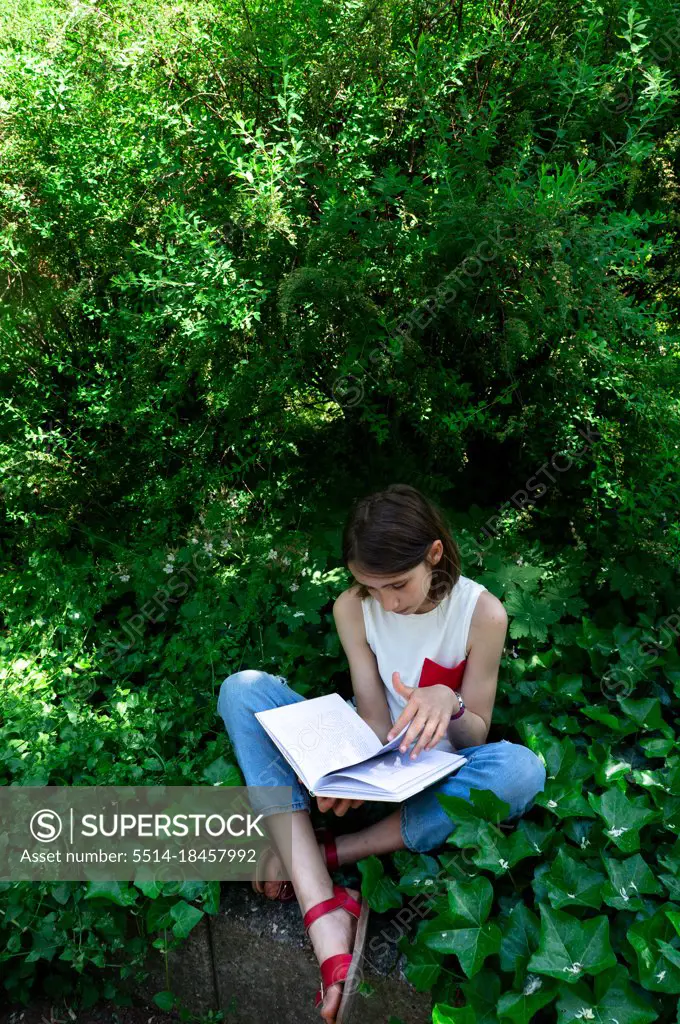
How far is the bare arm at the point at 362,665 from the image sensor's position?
228 centimetres

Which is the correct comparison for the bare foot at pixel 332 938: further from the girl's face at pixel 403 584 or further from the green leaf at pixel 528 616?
the green leaf at pixel 528 616

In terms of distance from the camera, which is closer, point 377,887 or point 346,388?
point 377,887

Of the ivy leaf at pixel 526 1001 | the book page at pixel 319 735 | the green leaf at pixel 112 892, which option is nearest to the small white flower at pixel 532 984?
the ivy leaf at pixel 526 1001

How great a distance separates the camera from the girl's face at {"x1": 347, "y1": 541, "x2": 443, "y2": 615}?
2.05m

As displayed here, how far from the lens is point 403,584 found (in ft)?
6.78

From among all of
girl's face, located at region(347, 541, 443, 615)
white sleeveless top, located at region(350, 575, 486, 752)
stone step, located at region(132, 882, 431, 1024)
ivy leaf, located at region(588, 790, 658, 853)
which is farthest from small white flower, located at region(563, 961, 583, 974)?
girl's face, located at region(347, 541, 443, 615)

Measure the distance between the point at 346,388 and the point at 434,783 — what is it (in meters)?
1.35

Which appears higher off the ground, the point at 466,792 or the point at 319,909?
the point at 466,792

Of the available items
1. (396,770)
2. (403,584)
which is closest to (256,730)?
(396,770)

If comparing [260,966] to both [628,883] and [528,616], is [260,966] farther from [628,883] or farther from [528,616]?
[528,616]

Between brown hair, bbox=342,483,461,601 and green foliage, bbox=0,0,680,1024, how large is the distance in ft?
1.40

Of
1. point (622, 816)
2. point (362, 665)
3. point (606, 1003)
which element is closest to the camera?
point (606, 1003)

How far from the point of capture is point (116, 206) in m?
3.08

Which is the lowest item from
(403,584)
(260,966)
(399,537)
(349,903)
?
(260,966)
